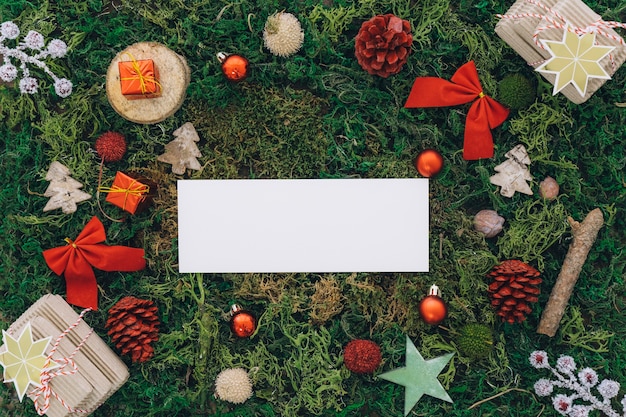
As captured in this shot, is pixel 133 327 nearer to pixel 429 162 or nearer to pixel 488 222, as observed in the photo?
pixel 429 162

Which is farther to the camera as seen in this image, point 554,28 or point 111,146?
point 111,146

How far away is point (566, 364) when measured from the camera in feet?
5.07

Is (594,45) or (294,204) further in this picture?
(294,204)

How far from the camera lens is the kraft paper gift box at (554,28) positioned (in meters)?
1.44

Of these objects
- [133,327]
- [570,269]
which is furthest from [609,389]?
[133,327]

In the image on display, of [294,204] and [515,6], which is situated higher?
[515,6]

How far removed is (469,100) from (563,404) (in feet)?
3.05

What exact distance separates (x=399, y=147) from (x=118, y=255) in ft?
2.95

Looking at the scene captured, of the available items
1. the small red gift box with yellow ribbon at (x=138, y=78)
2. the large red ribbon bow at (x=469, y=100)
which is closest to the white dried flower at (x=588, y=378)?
the large red ribbon bow at (x=469, y=100)

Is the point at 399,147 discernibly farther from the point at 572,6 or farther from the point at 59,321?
the point at 59,321

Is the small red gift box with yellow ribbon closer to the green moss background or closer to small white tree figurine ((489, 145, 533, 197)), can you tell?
the green moss background

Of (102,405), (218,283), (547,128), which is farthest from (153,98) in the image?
(547,128)

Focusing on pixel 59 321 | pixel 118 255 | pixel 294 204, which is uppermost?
pixel 294 204

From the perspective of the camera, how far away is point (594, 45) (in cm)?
143
